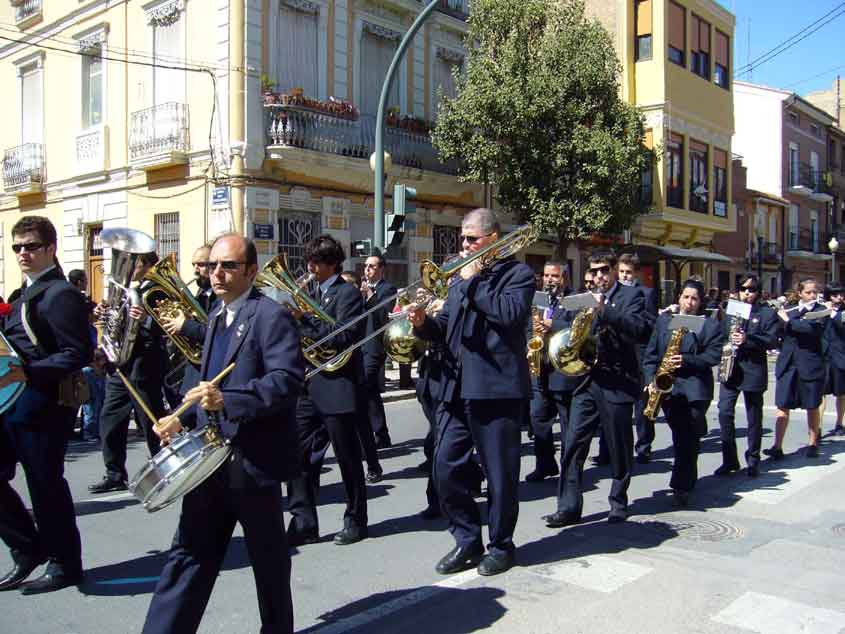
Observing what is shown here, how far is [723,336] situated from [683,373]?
468 millimetres

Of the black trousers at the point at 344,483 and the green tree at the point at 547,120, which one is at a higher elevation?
the green tree at the point at 547,120

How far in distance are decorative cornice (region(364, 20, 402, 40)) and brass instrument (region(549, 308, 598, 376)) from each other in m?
14.3

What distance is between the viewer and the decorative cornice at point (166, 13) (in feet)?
55.1

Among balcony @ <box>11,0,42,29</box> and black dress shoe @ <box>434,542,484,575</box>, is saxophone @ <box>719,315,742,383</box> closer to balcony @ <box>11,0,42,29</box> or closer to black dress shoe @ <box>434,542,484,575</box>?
black dress shoe @ <box>434,542,484,575</box>

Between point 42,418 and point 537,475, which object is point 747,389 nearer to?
point 537,475

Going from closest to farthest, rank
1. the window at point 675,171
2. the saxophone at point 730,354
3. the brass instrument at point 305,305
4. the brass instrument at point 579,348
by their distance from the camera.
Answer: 1. the brass instrument at point 305,305
2. the brass instrument at point 579,348
3. the saxophone at point 730,354
4. the window at point 675,171

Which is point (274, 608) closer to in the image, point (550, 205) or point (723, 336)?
point (723, 336)

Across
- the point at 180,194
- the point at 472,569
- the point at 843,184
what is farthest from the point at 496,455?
the point at 843,184

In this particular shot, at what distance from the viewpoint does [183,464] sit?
3.28m

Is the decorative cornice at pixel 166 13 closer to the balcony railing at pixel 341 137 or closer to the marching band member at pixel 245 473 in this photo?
the balcony railing at pixel 341 137

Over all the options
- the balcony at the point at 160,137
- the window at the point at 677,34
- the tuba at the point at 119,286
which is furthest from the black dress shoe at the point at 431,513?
the window at the point at 677,34

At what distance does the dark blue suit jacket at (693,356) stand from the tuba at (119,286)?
3996mm

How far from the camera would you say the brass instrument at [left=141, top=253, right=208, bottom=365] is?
4.54 m

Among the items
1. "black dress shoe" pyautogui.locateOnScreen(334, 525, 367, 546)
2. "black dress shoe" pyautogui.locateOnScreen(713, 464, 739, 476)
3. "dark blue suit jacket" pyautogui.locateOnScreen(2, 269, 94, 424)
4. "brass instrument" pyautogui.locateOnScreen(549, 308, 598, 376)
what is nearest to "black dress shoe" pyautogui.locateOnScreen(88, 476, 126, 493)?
"black dress shoe" pyautogui.locateOnScreen(334, 525, 367, 546)
